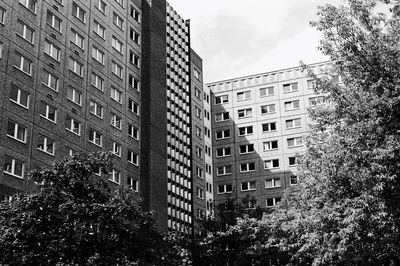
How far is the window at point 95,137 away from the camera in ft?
186

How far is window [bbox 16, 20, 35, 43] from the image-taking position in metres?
48.1

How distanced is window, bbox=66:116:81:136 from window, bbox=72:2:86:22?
36.0 ft

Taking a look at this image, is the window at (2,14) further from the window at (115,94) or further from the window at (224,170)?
the window at (224,170)

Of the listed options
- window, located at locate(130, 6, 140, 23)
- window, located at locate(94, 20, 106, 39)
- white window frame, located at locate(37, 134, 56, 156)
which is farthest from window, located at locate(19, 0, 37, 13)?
window, located at locate(130, 6, 140, 23)

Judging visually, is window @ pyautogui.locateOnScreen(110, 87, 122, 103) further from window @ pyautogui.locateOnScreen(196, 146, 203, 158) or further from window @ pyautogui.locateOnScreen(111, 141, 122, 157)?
window @ pyautogui.locateOnScreen(196, 146, 203, 158)

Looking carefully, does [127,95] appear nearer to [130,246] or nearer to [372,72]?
[130,246]

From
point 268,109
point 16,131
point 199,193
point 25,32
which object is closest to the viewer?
point 16,131

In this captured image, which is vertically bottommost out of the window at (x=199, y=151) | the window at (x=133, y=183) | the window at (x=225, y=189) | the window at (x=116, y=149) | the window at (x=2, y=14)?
the window at (x=133, y=183)

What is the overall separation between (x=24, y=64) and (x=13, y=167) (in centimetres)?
916

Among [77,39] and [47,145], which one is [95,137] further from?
[77,39]

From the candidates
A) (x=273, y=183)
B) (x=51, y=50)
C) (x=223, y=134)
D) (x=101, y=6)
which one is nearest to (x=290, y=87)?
(x=223, y=134)

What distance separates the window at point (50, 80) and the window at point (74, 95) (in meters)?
2.00

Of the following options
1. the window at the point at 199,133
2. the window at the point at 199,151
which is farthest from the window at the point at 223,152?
the window at the point at 199,151

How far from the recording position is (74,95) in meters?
54.9
